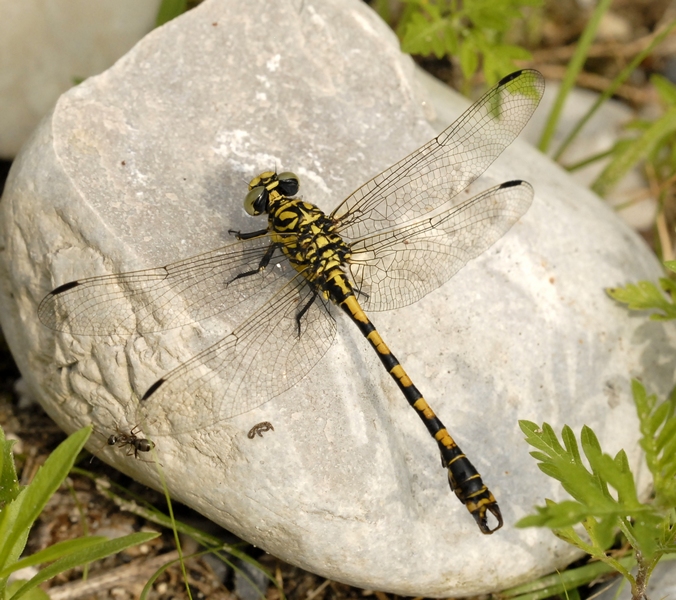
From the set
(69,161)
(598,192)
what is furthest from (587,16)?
(69,161)

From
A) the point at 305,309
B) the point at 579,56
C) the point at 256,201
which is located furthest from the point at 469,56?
the point at 305,309

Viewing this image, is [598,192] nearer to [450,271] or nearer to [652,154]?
[652,154]

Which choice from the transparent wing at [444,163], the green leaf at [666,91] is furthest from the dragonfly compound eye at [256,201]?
the green leaf at [666,91]

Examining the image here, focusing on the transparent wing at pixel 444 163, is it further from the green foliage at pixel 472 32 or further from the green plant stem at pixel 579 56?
the green plant stem at pixel 579 56

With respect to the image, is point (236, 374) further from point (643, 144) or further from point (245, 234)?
point (643, 144)

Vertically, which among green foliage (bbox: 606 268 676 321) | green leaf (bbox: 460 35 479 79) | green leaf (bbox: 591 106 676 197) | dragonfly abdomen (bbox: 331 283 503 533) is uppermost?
green leaf (bbox: 460 35 479 79)

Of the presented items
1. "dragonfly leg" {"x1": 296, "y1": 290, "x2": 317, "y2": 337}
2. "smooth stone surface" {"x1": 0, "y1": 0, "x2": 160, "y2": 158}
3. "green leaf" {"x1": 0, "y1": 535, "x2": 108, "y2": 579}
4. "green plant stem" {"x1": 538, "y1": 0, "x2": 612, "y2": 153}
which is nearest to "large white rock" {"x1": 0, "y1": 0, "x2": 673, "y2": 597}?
"dragonfly leg" {"x1": 296, "y1": 290, "x2": 317, "y2": 337}

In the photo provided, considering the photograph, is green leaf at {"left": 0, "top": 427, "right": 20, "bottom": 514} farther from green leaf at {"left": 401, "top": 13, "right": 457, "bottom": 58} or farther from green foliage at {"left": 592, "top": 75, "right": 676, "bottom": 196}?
green foliage at {"left": 592, "top": 75, "right": 676, "bottom": 196}
